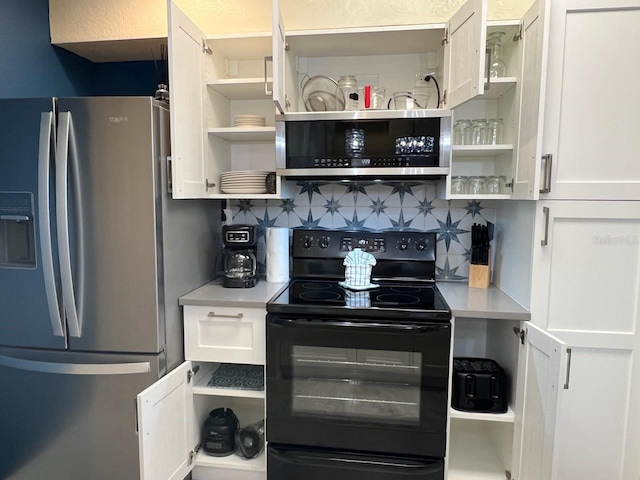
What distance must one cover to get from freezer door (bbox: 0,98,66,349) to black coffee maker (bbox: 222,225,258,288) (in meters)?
0.73

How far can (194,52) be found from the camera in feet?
5.73

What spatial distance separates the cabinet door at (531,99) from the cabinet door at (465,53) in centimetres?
20

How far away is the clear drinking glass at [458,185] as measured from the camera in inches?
72.8

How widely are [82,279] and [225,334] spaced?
64 cm

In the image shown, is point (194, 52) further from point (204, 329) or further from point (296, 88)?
point (204, 329)

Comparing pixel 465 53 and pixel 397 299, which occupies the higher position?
pixel 465 53

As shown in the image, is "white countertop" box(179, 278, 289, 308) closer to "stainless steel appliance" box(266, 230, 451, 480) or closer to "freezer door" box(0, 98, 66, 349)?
"stainless steel appliance" box(266, 230, 451, 480)

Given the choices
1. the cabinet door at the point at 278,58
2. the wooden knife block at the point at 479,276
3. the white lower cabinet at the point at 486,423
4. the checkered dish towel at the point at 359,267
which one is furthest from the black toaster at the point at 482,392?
the cabinet door at the point at 278,58

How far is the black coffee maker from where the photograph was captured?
195cm

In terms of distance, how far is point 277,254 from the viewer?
2.06 meters

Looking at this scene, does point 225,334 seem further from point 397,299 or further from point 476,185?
point 476,185

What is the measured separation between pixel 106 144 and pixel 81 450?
4.25 ft

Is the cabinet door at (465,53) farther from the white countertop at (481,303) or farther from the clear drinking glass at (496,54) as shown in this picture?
the white countertop at (481,303)

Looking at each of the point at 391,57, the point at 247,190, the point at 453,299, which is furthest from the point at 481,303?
the point at 391,57
